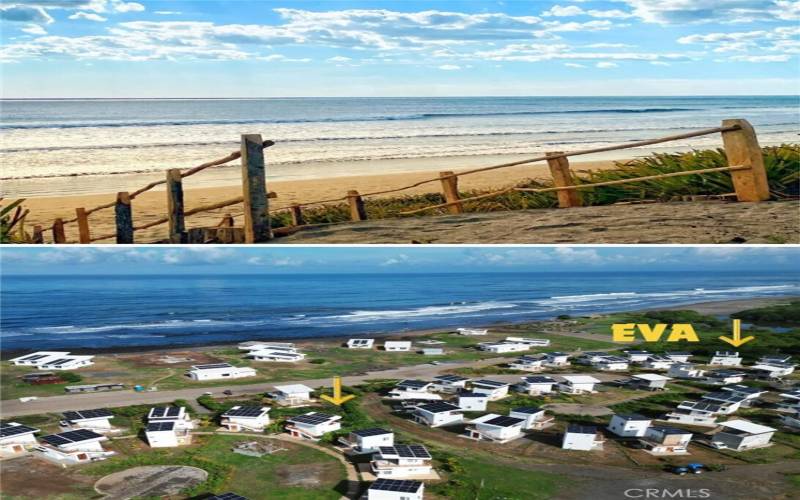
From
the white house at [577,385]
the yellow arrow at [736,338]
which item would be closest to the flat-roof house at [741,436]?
the white house at [577,385]

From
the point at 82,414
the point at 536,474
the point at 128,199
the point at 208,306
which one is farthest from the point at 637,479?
the point at 208,306

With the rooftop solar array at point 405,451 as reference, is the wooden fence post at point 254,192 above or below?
above

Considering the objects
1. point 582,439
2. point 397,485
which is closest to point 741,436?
point 582,439

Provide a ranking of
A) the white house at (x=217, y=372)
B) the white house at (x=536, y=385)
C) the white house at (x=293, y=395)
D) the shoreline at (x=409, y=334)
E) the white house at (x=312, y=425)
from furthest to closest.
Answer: the shoreline at (x=409, y=334), the white house at (x=217, y=372), the white house at (x=536, y=385), the white house at (x=293, y=395), the white house at (x=312, y=425)

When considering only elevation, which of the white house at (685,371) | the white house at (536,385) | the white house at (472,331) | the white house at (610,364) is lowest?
the white house at (685,371)

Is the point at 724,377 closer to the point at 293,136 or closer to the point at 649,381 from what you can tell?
the point at 649,381

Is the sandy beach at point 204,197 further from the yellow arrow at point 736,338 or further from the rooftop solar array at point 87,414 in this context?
the yellow arrow at point 736,338
